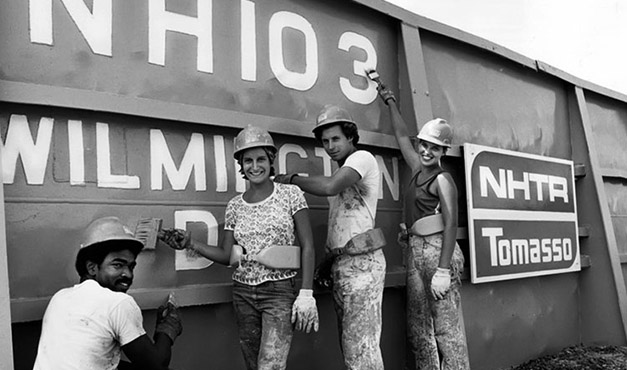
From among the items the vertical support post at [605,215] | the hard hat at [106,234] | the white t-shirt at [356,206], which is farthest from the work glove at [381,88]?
the vertical support post at [605,215]

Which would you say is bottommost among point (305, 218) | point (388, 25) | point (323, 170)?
point (305, 218)

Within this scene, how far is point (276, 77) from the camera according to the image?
3215 mm

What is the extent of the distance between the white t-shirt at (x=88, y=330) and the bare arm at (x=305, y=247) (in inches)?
33.4

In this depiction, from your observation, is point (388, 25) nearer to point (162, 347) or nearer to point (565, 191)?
point (565, 191)

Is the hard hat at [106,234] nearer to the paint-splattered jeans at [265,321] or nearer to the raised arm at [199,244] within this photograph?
the raised arm at [199,244]

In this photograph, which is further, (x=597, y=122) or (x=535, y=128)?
(x=597, y=122)

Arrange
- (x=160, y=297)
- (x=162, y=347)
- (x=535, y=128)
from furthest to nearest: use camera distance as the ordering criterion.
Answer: (x=535, y=128)
(x=160, y=297)
(x=162, y=347)

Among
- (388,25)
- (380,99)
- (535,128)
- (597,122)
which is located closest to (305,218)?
(380,99)

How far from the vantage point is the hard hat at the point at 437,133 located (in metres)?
3.38

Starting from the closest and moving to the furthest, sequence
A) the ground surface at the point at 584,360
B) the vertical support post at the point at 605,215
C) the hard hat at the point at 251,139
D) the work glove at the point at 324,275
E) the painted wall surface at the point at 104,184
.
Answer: the painted wall surface at the point at 104,184
the hard hat at the point at 251,139
the work glove at the point at 324,275
the ground surface at the point at 584,360
the vertical support post at the point at 605,215

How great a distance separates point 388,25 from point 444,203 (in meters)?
1.26

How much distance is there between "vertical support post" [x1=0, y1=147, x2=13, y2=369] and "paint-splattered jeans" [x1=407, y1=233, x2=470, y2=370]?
2.07m

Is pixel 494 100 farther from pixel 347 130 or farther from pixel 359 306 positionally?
pixel 359 306

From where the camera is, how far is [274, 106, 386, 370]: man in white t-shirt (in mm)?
2910
